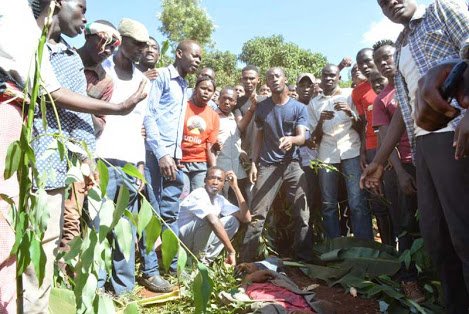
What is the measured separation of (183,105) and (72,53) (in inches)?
77.2

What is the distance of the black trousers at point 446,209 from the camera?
76.6 inches

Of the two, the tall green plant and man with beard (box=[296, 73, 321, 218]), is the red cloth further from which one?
the tall green plant

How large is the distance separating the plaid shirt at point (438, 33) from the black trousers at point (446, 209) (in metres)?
0.17

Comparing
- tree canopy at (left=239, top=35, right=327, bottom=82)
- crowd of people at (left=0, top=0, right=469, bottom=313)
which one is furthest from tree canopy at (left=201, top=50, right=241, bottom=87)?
crowd of people at (left=0, top=0, right=469, bottom=313)

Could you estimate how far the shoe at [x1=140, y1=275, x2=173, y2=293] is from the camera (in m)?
3.49

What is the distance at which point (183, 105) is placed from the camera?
Answer: 4016 millimetres

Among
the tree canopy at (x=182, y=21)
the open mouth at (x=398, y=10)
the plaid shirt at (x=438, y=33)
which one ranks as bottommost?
the plaid shirt at (x=438, y=33)

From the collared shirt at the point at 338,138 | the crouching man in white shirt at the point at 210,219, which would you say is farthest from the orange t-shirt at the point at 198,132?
the collared shirt at the point at 338,138

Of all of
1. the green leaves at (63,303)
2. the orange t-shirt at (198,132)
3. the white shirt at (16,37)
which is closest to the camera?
the green leaves at (63,303)

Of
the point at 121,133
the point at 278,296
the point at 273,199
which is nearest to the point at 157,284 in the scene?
the point at 278,296

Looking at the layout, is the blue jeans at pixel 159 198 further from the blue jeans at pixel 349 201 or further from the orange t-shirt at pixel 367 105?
the orange t-shirt at pixel 367 105

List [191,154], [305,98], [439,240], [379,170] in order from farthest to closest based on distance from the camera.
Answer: [305,98] → [191,154] → [379,170] → [439,240]

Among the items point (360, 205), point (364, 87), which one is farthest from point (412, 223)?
point (364, 87)

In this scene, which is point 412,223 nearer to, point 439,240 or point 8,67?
point 439,240
